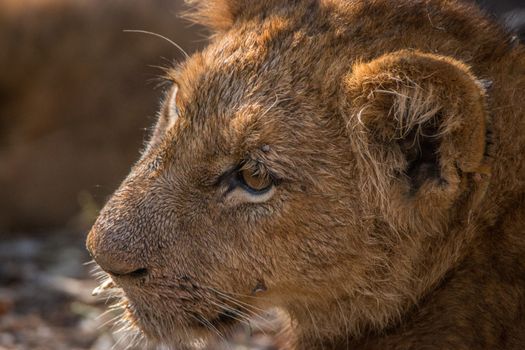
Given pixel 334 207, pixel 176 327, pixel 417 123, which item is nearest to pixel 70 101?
pixel 176 327

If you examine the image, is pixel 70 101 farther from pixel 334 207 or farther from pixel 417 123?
pixel 417 123

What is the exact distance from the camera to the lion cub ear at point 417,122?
2789mm

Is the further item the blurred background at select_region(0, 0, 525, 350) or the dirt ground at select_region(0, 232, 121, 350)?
the blurred background at select_region(0, 0, 525, 350)

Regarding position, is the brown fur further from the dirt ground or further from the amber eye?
the dirt ground

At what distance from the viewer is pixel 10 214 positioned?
6.96 metres

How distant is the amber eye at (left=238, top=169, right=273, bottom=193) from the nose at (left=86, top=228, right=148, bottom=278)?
16.9 inches

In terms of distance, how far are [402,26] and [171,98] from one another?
953mm

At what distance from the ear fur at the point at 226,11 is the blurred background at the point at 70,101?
2736mm

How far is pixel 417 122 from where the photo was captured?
288 cm

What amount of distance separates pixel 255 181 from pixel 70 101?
4350 mm

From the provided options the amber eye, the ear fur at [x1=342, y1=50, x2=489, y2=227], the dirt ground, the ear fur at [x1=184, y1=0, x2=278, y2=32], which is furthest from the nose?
the dirt ground

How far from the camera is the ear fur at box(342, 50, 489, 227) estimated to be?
2.79m

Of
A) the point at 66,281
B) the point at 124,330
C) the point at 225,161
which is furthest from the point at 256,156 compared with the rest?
the point at 66,281

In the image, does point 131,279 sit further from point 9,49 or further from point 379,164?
point 9,49
